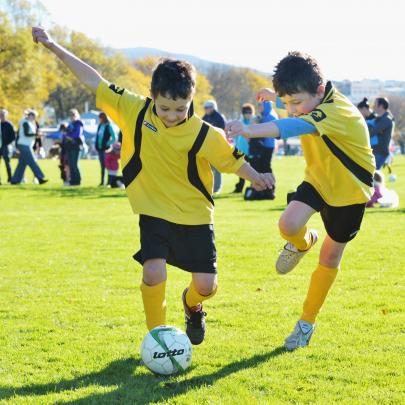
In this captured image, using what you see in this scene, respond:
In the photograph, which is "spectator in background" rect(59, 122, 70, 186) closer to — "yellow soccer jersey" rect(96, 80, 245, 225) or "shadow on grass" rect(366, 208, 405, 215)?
"shadow on grass" rect(366, 208, 405, 215)

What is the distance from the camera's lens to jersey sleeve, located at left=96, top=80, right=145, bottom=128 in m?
4.70

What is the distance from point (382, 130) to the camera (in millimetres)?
14086

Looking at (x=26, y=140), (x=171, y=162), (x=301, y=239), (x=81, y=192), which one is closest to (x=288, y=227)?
(x=301, y=239)

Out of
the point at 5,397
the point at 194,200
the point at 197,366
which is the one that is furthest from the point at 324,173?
the point at 5,397

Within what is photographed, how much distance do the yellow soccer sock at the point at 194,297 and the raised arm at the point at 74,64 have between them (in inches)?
59.3

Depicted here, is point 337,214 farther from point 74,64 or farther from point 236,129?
point 74,64

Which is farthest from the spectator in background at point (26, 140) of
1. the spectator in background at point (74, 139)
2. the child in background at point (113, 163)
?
the child in background at point (113, 163)

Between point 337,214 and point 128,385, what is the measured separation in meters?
1.89

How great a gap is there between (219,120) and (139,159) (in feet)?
39.1

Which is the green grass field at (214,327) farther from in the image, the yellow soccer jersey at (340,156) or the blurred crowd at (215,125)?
the blurred crowd at (215,125)

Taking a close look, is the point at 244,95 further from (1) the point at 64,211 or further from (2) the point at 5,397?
(2) the point at 5,397

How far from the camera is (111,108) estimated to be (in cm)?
477

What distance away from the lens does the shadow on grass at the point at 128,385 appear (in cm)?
384

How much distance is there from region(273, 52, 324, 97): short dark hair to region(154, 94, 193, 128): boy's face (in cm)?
62
